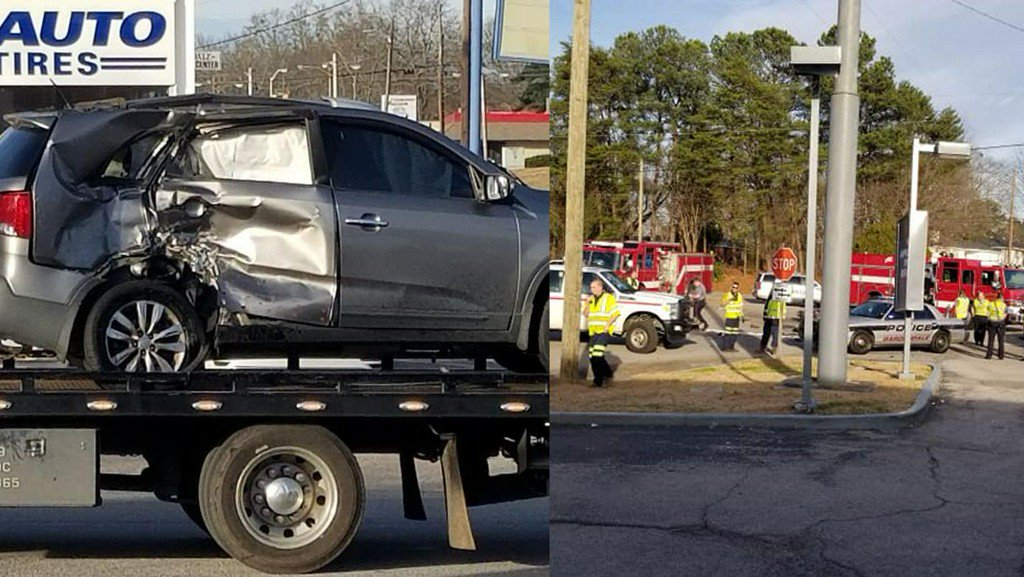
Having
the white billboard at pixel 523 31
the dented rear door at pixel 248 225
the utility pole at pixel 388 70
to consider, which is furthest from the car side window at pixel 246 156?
the white billboard at pixel 523 31

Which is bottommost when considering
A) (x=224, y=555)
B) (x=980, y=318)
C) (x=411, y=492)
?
(x=980, y=318)

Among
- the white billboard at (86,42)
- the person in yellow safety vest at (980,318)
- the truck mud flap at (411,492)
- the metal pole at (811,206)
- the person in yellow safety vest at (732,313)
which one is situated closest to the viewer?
the white billboard at (86,42)

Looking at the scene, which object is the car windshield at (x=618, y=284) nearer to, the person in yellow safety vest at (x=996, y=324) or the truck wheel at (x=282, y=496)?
the person in yellow safety vest at (x=996, y=324)

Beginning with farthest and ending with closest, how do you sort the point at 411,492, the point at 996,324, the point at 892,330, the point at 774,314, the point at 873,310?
1. the point at 873,310
2. the point at 892,330
3. the point at 996,324
4. the point at 774,314
5. the point at 411,492

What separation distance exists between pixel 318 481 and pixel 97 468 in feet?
3.45

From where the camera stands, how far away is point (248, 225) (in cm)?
484

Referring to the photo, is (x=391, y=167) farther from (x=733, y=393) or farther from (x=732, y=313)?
(x=732, y=313)

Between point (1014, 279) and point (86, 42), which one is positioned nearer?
point (86, 42)

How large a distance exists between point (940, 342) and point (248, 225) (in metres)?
27.7

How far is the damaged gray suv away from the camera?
4789mm

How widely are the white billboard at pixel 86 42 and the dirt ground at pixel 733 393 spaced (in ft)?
26.7

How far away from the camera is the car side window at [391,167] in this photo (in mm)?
4977

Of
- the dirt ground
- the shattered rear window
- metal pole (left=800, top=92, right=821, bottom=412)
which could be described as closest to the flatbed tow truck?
the shattered rear window

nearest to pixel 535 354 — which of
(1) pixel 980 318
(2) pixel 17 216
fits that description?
(2) pixel 17 216
